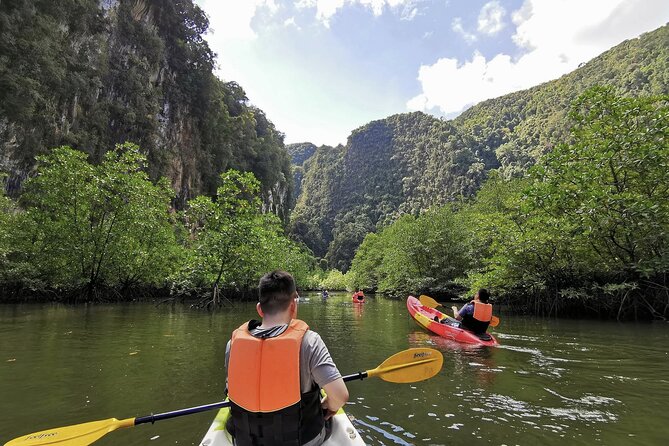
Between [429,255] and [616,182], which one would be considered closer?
[616,182]

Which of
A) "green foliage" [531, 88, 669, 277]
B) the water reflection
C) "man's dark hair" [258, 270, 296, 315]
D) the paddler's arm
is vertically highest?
"green foliage" [531, 88, 669, 277]

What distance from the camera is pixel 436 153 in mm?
102312

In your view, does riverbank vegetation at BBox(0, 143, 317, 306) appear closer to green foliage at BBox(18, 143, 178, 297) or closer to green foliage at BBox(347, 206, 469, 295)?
green foliage at BBox(18, 143, 178, 297)

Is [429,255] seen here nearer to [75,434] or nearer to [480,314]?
[480,314]

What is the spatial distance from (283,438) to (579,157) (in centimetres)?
1357

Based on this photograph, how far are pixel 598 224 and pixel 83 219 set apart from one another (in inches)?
804

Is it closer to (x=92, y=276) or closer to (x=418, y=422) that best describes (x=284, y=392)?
(x=418, y=422)

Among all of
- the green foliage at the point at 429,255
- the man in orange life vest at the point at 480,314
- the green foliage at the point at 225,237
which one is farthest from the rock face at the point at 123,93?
the man in orange life vest at the point at 480,314

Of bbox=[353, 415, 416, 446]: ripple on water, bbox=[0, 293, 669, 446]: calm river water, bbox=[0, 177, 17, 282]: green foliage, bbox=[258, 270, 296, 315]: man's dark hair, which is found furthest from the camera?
bbox=[0, 177, 17, 282]: green foliage

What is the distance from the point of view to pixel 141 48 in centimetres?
3434

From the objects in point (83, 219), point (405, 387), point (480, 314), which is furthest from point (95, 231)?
point (405, 387)

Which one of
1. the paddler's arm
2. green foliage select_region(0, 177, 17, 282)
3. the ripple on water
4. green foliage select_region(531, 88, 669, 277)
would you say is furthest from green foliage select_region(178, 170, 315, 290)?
the paddler's arm

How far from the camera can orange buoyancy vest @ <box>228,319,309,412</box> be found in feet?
7.33

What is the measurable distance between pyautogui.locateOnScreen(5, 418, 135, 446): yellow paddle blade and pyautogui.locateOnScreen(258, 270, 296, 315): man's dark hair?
1.55 m
